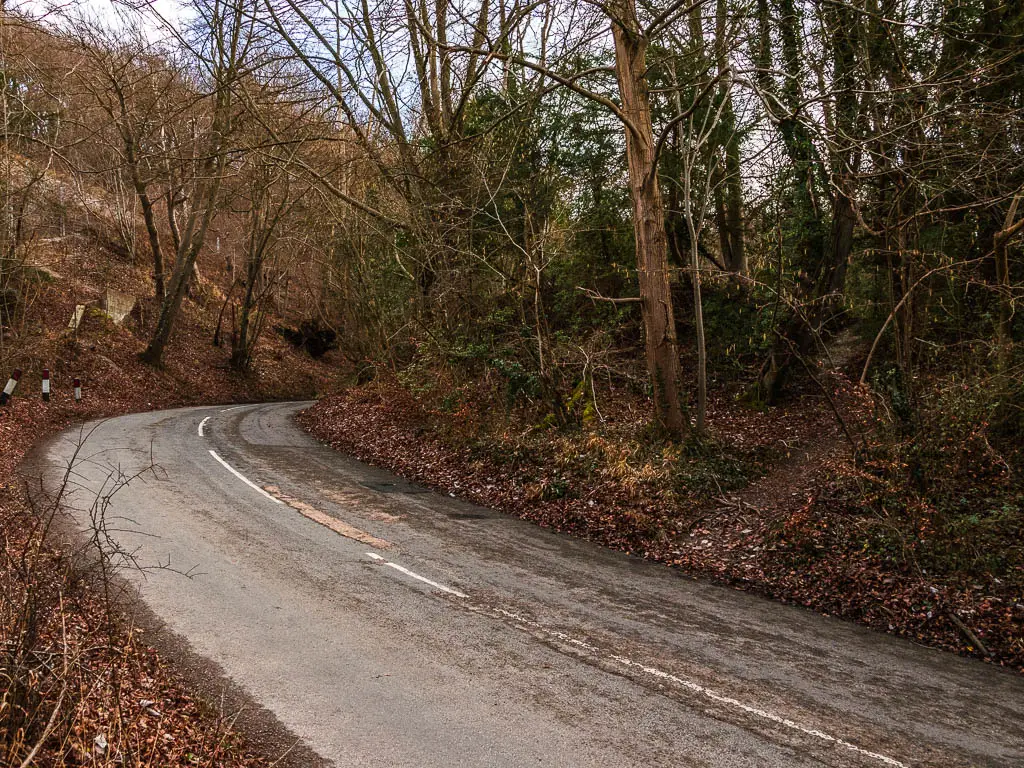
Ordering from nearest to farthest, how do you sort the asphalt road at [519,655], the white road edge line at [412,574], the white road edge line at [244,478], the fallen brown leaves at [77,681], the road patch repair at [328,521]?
1. the fallen brown leaves at [77,681]
2. the asphalt road at [519,655]
3. the white road edge line at [412,574]
4. the road patch repair at [328,521]
5. the white road edge line at [244,478]

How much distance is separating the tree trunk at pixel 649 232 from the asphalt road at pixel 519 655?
346 centimetres

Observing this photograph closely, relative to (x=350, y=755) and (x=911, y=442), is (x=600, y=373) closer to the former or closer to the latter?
(x=911, y=442)

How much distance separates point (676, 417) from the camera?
11.6 m

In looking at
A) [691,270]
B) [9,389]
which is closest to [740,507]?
[691,270]

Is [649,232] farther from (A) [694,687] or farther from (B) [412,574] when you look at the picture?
(A) [694,687]

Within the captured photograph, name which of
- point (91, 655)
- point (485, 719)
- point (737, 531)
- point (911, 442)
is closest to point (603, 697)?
point (485, 719)

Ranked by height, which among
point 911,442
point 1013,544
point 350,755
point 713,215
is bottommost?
point 350,755

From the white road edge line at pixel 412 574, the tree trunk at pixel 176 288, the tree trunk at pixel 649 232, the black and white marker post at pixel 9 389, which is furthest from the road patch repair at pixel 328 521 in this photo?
the tree trunk at pixel 176 288

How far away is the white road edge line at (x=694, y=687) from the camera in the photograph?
462 centimetres

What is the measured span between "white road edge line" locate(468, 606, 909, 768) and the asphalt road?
0.02 meters

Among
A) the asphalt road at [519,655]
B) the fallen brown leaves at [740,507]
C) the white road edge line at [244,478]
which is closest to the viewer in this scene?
the asphalt road at [519,655]

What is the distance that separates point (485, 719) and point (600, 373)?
1159cm

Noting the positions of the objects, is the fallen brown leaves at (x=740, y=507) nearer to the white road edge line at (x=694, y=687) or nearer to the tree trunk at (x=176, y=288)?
the white road edge line at (x=694, y=687)

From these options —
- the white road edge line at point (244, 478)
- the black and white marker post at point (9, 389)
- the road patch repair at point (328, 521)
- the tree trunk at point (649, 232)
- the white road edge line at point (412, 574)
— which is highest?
the tree trunk at point (649, 232)
